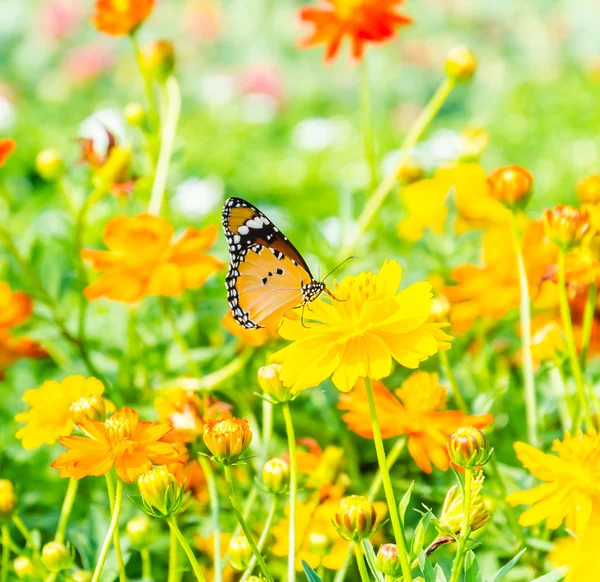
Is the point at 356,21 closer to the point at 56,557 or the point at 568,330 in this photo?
the point at 568,330

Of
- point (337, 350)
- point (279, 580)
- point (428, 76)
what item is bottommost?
point (428, 76)

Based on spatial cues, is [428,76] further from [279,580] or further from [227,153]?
[279,580]

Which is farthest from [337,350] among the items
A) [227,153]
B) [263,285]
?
[227,153]

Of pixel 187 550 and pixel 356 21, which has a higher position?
pixel 356 21

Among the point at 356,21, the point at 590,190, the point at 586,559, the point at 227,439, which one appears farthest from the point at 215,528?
the point at 356,21

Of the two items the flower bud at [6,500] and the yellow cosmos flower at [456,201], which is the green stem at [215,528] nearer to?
the flower bud at [6,500]

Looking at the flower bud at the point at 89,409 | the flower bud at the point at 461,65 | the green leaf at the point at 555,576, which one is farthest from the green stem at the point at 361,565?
the flower bud at the point at 461,65
